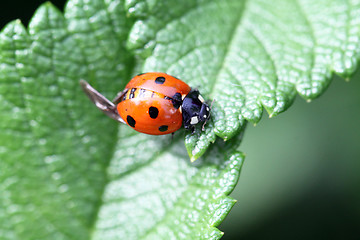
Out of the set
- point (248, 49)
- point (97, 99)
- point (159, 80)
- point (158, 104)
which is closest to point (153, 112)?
point (158, 104)

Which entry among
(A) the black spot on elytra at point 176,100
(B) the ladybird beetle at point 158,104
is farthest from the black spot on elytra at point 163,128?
(A) the black spot on elytra at point 176,100

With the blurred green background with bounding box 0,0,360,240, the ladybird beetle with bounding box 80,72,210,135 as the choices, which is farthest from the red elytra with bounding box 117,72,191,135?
the blurred green background with bounding box 0,0,360,240

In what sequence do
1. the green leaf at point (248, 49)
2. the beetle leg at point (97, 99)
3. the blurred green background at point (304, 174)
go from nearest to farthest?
1. the green leaf at point (248, 49)
2. the beetle leg at point (97, 99)
3. the blurred green background at point (304, 174)

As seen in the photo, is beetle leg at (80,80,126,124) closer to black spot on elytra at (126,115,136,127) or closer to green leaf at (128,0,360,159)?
black spot on elytra at (126,115,136,127)

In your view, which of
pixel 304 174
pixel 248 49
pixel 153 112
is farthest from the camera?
pixel 304 174

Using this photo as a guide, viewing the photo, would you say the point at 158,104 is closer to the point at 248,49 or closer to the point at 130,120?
the point at 130,120

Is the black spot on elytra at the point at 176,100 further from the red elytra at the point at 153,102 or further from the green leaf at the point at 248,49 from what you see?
the green leaf at the point at 248,49

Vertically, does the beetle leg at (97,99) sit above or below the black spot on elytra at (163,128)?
above
